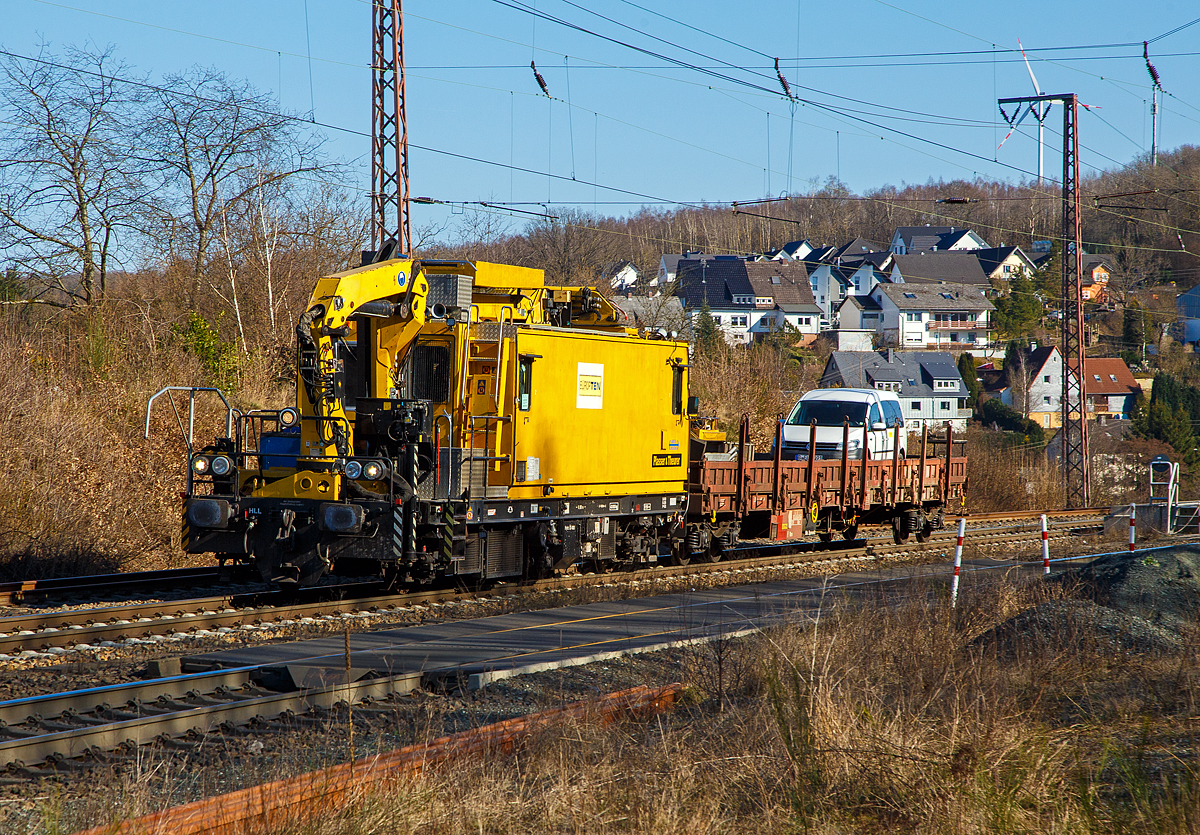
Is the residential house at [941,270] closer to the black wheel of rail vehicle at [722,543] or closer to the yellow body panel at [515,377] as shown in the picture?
the black wheel of rail vehicle at [722,543]

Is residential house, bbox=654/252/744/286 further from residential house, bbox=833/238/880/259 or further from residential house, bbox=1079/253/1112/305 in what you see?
residential house, bbox=1079/253/1112/305

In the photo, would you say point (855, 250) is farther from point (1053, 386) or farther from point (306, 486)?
point (306, 486)

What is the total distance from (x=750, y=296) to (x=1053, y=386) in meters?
32.3

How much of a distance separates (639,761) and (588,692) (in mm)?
2292

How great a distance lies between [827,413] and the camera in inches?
887

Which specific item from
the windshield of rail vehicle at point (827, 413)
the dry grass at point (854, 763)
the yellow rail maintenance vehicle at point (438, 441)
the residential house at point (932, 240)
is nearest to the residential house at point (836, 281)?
the residential house at point (932, 240)

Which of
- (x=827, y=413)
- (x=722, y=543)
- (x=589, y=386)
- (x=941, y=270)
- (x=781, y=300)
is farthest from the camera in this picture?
(x=941, y=270)

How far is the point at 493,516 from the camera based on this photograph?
42.9ft

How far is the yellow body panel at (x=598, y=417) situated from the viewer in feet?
44.4

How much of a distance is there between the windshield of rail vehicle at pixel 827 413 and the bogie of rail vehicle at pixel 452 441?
702 cm

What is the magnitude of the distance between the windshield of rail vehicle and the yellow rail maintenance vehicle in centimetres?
789

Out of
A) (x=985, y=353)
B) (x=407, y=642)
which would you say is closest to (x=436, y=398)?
(x=407, y=642)

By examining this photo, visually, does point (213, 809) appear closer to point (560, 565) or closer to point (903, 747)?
point (903, 747)

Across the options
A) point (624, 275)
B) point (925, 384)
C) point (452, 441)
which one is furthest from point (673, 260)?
point (452, 441)
